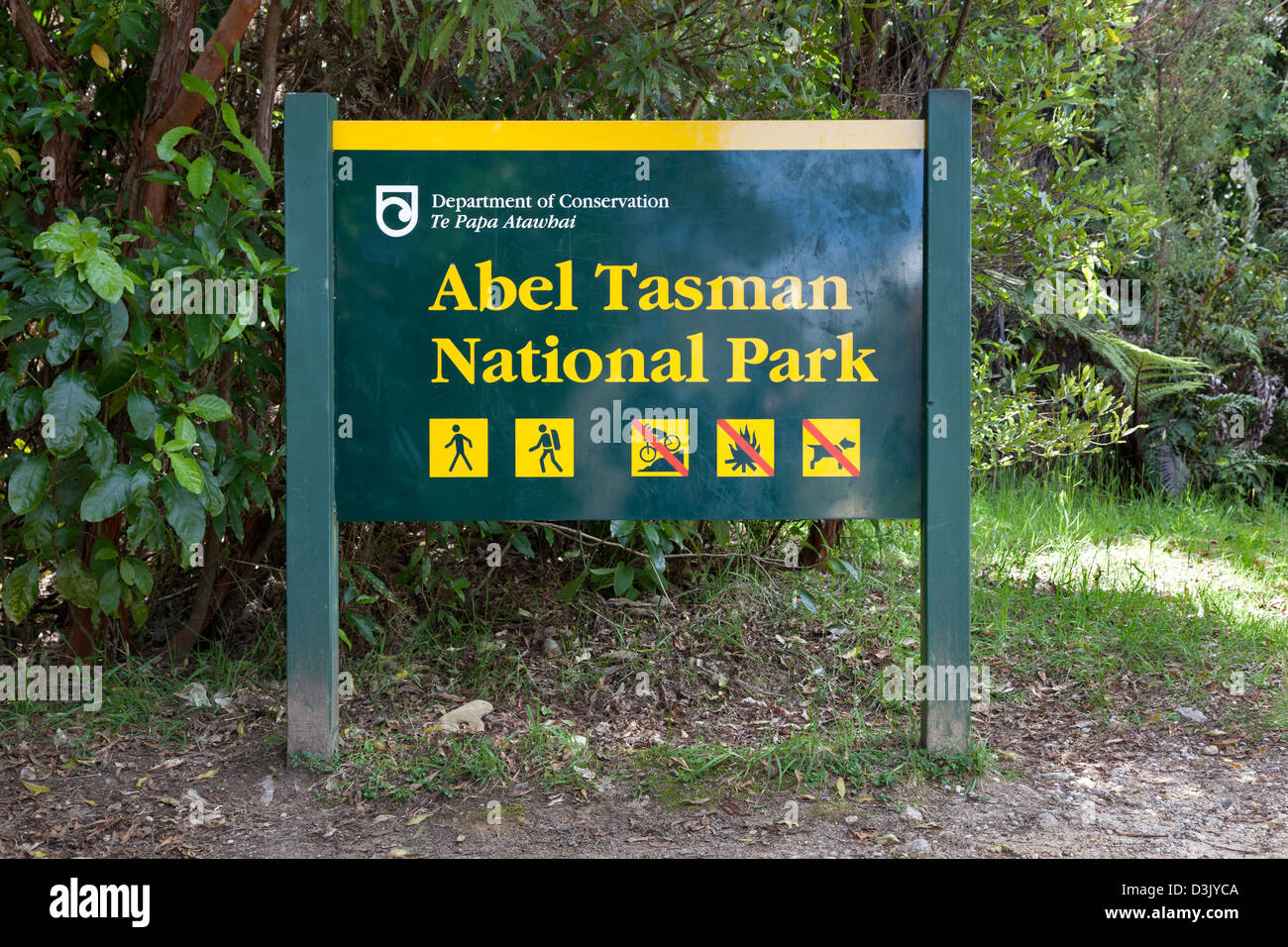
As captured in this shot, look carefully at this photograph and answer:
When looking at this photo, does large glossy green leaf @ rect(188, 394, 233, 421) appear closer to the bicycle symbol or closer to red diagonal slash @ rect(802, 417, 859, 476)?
the bicycle symbol

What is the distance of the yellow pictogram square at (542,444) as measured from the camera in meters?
3.80

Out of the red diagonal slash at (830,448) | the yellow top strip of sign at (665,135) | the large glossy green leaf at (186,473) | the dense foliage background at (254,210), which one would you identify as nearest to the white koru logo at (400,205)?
the yellow top strip of sign at (665,135)

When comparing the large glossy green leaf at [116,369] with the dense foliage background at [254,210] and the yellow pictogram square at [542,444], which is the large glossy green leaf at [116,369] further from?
the yellow pictogram square at [542,444]

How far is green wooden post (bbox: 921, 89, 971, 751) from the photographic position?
147 inches

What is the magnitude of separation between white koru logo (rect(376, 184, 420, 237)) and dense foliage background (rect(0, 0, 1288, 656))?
37cm

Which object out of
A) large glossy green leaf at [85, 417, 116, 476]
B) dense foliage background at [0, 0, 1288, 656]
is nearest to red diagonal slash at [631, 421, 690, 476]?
dense foliage background at [0, 0, 1288, 656]

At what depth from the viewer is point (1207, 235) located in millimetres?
8898

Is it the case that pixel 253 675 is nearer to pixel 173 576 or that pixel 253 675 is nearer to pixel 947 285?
pixel 173 576

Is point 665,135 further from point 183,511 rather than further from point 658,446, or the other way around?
point 183,511

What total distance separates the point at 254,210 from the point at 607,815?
2.33 meters

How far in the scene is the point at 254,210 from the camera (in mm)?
3707

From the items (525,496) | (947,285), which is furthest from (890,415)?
(525,496)

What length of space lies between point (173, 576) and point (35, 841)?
5.55ft

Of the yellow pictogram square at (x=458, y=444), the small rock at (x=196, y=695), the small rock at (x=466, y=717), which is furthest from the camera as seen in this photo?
the small rock at (x=196, y=695)
